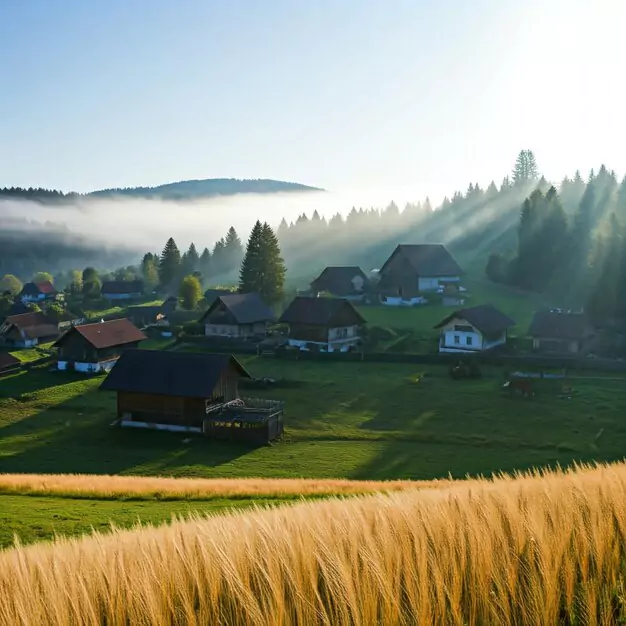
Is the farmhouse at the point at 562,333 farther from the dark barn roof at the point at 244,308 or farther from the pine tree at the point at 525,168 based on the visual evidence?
the pine tree at the point at 525,168

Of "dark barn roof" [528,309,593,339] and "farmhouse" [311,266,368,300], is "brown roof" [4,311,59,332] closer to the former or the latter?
"farmhouse" [311,266,368,300]

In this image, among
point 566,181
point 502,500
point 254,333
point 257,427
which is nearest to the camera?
point 502,500

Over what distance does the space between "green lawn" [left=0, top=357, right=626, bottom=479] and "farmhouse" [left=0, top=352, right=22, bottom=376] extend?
22.7 feet

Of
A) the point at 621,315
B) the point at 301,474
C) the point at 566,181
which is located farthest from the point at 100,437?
the point at 566,181

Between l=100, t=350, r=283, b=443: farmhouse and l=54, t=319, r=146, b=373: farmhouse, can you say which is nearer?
l=100, t=350, r=283, b=443: farmhouse

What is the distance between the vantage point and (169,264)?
128000mm

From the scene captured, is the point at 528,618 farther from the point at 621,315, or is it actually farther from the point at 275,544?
the point at 621,315

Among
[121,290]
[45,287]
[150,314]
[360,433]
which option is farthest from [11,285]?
[360,433]

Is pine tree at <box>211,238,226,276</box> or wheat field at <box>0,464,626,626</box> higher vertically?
pine tree at <box>211,238,226,276</box>

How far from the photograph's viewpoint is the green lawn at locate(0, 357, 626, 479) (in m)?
34.7

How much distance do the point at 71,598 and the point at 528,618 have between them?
10.1ft

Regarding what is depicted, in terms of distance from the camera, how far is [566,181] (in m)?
157

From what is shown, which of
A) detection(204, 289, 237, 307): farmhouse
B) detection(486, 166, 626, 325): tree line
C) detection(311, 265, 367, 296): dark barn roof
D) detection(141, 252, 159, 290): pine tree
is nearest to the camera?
detection(486, 166, 626, 325): tree line

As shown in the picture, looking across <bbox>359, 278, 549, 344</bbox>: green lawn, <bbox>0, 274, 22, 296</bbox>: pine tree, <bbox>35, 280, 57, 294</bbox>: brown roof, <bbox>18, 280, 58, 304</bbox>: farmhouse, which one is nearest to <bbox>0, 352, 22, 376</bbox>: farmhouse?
<bbox>359, 278, 549, 344</bbox>: green lawn
